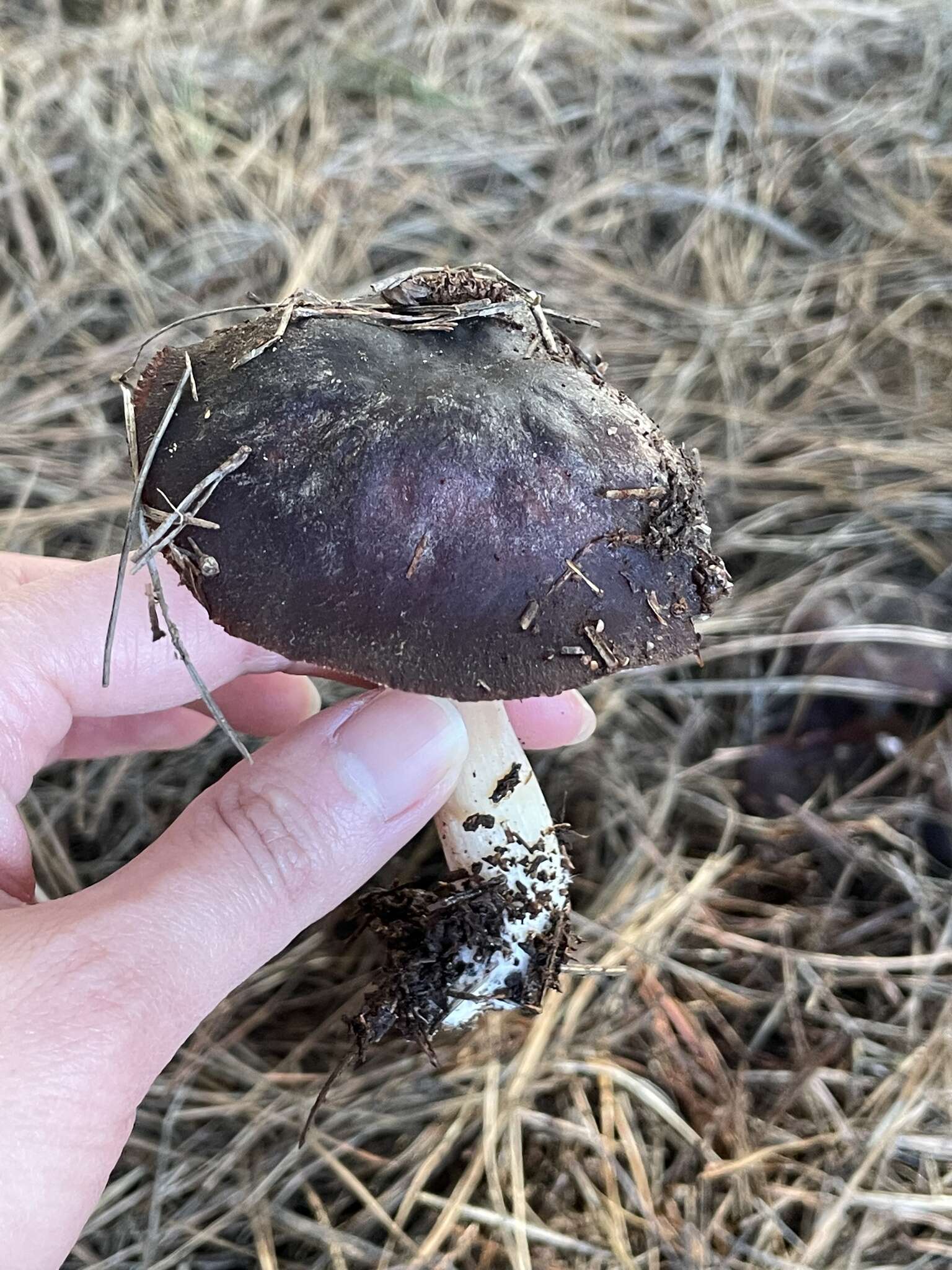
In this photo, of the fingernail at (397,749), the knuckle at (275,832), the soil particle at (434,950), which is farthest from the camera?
the soil particle at (434,950)

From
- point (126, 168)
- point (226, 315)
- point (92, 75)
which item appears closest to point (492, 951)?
point (226, 315)

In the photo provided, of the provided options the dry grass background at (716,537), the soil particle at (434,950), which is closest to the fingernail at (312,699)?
the dry grass background at (716,537)

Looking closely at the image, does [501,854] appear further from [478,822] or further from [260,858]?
[260,858]

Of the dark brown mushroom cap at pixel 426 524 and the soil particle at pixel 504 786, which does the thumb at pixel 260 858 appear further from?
the dark brown mushroom cap at pixel 426 524

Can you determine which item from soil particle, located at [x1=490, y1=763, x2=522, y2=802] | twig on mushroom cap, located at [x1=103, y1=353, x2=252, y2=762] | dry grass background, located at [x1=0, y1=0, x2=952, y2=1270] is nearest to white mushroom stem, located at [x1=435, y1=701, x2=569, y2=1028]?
soil particle, located at [x1=490, y1=763, x2=522, y2=802]

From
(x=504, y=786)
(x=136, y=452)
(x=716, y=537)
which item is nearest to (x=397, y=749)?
(x=504, y=786)

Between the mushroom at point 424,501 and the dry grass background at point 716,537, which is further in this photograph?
the dry grass background at point 716,537

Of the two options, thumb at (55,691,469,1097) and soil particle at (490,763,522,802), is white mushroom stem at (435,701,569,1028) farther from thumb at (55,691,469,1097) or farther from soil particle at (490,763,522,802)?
thumb at (55,691,469,1097)

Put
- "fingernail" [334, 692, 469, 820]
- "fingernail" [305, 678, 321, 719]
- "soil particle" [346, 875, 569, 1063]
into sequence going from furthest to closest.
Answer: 1. "fingernail" [305, 678, 321, 719]
2. "soil particle" [346, 875, 569, 1063]
3. "fingernail" [334, 692, 469, 820]
